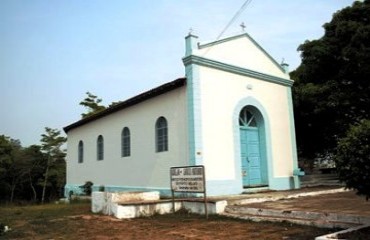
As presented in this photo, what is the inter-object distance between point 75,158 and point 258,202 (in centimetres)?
1426

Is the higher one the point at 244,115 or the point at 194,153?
the point at 244,115

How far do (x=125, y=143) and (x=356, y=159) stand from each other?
12.1 metres

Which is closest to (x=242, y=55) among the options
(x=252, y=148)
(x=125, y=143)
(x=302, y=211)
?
(x=252, y=148)

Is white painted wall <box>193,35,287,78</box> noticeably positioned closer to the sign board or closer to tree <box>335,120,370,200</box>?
the sign board

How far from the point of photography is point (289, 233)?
7586mm

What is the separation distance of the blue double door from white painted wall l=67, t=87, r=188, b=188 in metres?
2.65

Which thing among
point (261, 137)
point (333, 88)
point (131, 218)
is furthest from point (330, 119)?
point (131, 218)

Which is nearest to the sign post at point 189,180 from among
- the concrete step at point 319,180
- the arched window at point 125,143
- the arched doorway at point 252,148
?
the arched doorway at point 252,148

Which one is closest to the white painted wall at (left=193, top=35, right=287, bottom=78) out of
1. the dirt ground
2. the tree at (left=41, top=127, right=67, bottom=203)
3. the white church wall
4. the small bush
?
the white church wall

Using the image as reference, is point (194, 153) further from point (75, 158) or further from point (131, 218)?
point (75, 158)

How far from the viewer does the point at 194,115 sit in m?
12.9

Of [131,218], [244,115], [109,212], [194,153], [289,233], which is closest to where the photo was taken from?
[289,233]

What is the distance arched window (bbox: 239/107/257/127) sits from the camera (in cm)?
1532

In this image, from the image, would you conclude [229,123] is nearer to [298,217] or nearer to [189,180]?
[189,180]
